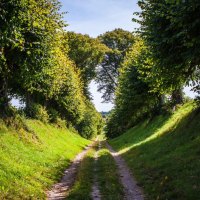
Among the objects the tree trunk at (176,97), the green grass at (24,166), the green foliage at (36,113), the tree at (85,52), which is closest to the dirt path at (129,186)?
the green grass at (24,166)

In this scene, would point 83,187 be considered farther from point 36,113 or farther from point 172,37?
point 36,113

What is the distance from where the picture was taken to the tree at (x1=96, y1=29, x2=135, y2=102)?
9906cm

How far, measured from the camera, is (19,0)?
77.8 ft

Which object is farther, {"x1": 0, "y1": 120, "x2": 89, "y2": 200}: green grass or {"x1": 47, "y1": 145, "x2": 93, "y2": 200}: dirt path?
{"x1": 47, "y1": 145, "x2": 93, "y2": 200}: dirt path

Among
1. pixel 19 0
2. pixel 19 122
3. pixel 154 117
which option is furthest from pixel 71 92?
pixel 19 0

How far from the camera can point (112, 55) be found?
10169cm

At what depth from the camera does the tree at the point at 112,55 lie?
325 feet

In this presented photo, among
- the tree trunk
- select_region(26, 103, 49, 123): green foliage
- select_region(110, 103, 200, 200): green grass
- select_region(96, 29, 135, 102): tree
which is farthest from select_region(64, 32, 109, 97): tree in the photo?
select_region(110, 103, 200, 200): green grass

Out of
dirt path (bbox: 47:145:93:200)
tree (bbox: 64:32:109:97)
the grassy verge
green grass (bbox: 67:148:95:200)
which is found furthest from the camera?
tree (bbox: 64:32:109:97)

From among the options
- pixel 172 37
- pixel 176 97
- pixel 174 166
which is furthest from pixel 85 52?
pixel 174 166

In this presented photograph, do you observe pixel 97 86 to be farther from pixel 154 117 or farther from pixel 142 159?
pixel 142 159

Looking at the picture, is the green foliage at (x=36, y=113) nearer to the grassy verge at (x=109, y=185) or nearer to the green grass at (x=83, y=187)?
the grassy verge at (x=109, y=185)

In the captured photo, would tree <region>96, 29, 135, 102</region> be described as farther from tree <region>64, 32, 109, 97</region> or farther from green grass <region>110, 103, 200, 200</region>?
green grass <region>110, 103, 200, 200</region>

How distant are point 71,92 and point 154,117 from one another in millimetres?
16478
